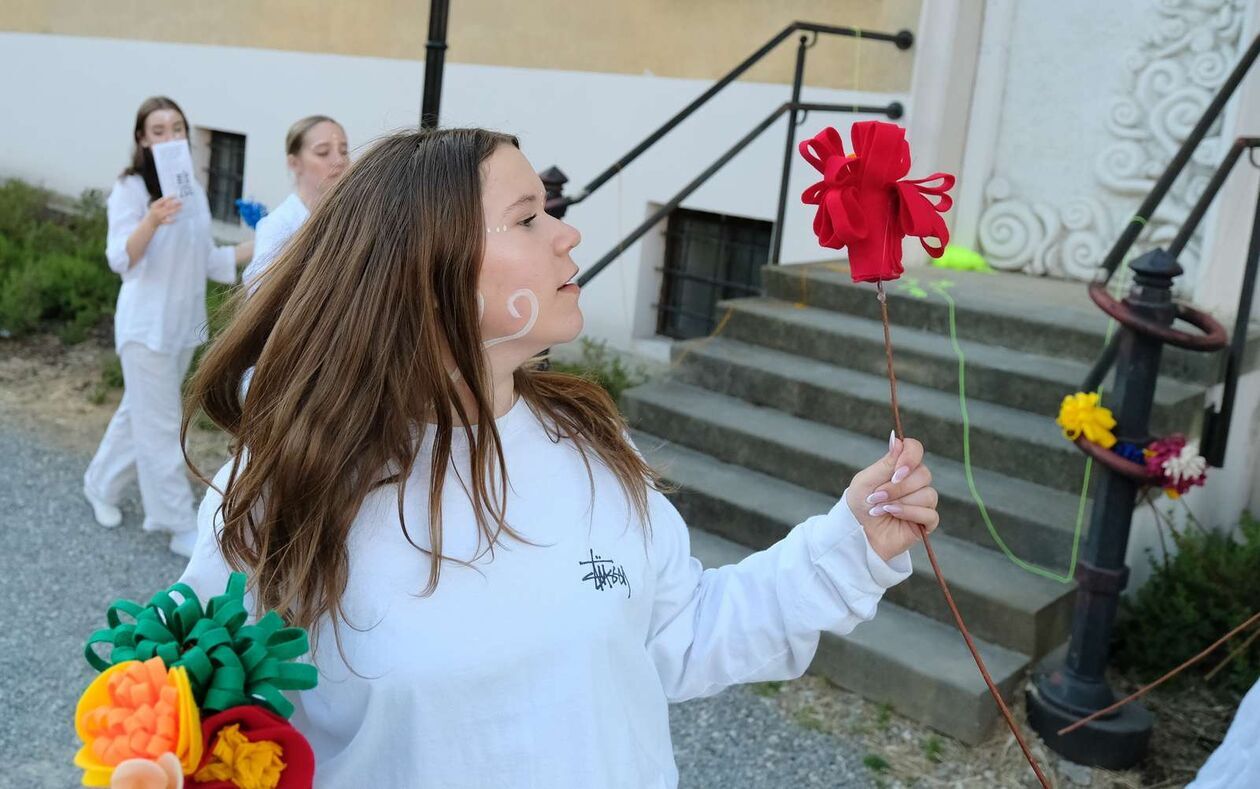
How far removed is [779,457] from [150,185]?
9.27 feet

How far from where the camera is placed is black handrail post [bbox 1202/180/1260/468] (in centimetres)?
428

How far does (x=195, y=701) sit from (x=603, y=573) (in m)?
0.55

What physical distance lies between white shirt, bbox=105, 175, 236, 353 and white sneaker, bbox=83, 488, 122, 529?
0.79 m

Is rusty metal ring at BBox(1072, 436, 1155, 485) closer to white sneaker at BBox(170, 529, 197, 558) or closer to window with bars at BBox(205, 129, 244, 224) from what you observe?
white sneaker at BBox(170, 529, 197, 558)

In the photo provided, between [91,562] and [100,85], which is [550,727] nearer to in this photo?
[91,562]

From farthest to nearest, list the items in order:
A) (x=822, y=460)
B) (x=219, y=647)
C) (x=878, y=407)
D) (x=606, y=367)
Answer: (x=606, y=367) → (x=878, y=407) → (x=822, y=460) → (x=219, y=647)

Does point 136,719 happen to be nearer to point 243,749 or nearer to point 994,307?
point 243,749

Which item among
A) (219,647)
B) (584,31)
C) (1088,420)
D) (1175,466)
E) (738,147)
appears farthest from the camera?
(584,31)

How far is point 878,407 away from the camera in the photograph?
16.6 ft

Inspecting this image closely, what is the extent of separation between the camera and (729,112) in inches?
269

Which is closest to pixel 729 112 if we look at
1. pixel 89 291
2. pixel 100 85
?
pixel 89 291

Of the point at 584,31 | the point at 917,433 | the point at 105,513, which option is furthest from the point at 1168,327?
the point at 584,31

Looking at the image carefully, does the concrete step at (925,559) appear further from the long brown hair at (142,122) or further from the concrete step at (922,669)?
the long brown hair at (142,122)

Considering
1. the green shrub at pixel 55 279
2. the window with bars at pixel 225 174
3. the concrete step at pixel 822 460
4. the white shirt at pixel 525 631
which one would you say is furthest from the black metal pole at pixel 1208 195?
the window with bars at pixel 225 174
